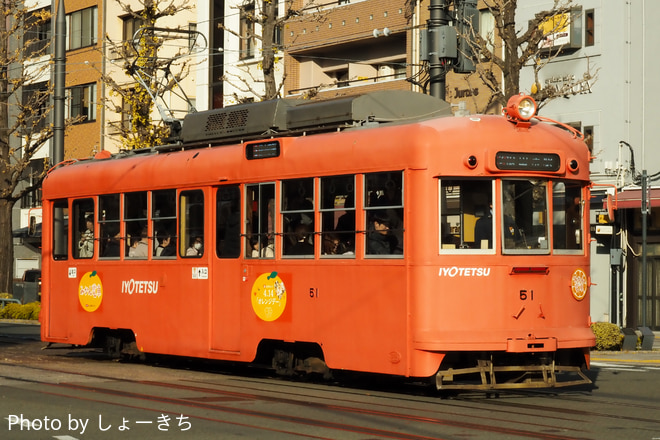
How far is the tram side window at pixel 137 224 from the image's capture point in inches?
701

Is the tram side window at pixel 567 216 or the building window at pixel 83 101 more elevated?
the building window at pixel 83 101

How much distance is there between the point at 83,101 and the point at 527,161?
3857cm

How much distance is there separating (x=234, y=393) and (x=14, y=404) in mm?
2569

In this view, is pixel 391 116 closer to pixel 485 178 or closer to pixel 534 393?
pixel 485 178

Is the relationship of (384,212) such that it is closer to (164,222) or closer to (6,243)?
(164,222)

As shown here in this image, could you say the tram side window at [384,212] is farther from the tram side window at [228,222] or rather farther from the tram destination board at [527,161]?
the tram side window at [228,222]

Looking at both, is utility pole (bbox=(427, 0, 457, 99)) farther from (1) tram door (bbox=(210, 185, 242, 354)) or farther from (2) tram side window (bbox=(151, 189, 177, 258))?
(2) tram side window (bbox=(151, 189, 177, 258))

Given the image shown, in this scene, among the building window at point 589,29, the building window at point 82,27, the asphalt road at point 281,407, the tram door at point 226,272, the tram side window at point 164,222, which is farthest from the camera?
the building window at point 82,27

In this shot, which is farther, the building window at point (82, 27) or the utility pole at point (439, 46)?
the building window at point (82, 27)

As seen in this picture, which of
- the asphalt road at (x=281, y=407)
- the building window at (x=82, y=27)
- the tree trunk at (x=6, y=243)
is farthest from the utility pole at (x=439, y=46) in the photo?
the building window at (x=82, y=27)

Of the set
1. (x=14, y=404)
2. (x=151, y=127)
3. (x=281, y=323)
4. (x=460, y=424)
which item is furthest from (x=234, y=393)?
(x=151, y=127)

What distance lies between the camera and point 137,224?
59.0 feet

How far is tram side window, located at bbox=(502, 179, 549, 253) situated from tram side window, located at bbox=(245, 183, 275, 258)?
10.5ft

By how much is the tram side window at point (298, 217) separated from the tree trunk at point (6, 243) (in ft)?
78.6
